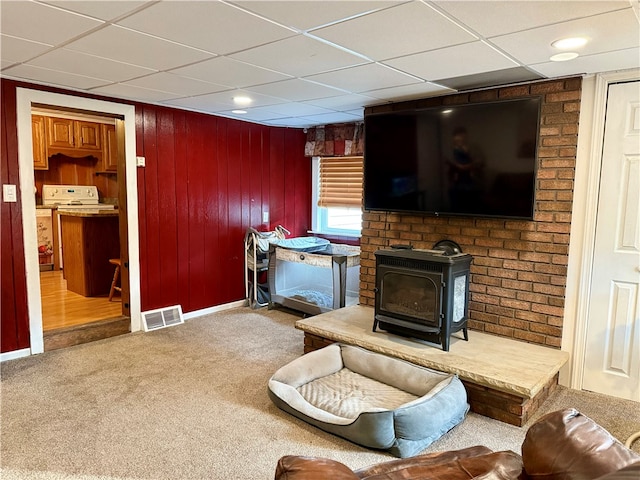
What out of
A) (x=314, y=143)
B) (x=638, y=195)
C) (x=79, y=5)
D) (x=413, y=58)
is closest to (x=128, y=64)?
(x=79, y=5)

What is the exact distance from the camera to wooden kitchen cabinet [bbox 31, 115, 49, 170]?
553cm

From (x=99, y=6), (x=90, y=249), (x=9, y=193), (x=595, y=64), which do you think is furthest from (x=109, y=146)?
(x=595, y=64)

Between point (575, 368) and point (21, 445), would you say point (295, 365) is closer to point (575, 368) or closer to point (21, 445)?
point (21, 445)

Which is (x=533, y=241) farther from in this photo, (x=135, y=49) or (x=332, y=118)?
(x=135, y=49)

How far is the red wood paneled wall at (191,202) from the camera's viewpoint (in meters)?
3.45

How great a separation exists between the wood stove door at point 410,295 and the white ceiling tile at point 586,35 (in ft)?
4.84

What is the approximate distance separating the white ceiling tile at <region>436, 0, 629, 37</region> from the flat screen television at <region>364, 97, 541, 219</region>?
958mm

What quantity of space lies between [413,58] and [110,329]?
354cm

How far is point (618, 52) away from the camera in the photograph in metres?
2.43

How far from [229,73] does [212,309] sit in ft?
9.20

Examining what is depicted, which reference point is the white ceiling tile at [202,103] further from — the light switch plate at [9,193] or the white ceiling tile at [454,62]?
the white ceiling tile at [454,62]

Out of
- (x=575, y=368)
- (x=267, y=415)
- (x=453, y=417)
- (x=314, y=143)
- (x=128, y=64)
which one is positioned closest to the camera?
(x=453, y=417)

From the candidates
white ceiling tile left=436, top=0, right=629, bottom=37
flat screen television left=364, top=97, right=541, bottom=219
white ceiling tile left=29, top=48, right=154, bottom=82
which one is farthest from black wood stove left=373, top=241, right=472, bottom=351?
white ceiling tile left=29, top=48, right=154, bottom=82

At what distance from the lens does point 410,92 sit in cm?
354
